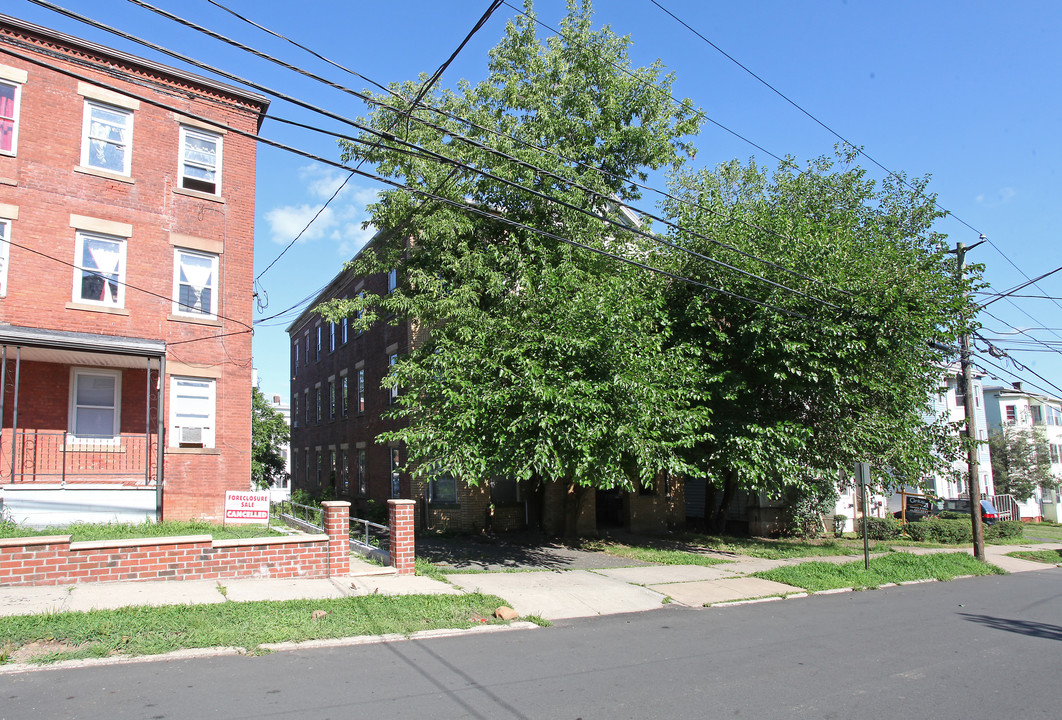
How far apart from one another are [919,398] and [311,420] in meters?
25.5

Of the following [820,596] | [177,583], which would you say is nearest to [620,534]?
[820,596]

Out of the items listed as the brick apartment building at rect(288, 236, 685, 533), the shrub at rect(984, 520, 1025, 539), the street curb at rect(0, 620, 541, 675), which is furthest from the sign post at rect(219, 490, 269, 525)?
the shrub at rect(984, 520, 1025, 539)

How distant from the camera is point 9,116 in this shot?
48.9ft

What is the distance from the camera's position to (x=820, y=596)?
13.4 meters

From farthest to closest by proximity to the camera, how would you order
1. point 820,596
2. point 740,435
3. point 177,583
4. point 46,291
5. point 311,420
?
1. point 311,420
2. point 740,435
3. point 46,291
4. point 820,596
5. point 177,583

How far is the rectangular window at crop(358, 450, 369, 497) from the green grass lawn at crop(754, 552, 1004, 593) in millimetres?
14859

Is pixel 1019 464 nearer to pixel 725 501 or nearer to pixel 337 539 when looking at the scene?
pixel 725 501

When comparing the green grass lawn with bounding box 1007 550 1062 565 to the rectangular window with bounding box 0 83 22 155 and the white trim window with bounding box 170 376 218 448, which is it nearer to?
the white trim window with bounding box 170 376 218 448

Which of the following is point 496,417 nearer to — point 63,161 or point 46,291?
point 46,291

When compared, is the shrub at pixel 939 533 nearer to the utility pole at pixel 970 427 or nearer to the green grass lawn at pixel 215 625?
the utility pole at pixel 970 427

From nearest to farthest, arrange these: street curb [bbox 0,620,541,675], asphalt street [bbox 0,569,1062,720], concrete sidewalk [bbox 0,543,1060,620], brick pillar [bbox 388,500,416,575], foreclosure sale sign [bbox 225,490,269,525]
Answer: asphalt street [bbox 0,569,1062,720], street curb [bbox 0,620,541,675], concrete sidewalk [bbox 0,543,1060,620], brick pillar [bbox 388,500,416,575], foreclosure sale sign [bbox 225,490,269,525]

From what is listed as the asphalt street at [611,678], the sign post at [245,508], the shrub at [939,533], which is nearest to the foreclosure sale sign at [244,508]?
the sign post at [245,508]

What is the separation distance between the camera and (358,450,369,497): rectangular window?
2523cm

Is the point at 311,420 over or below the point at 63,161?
below
